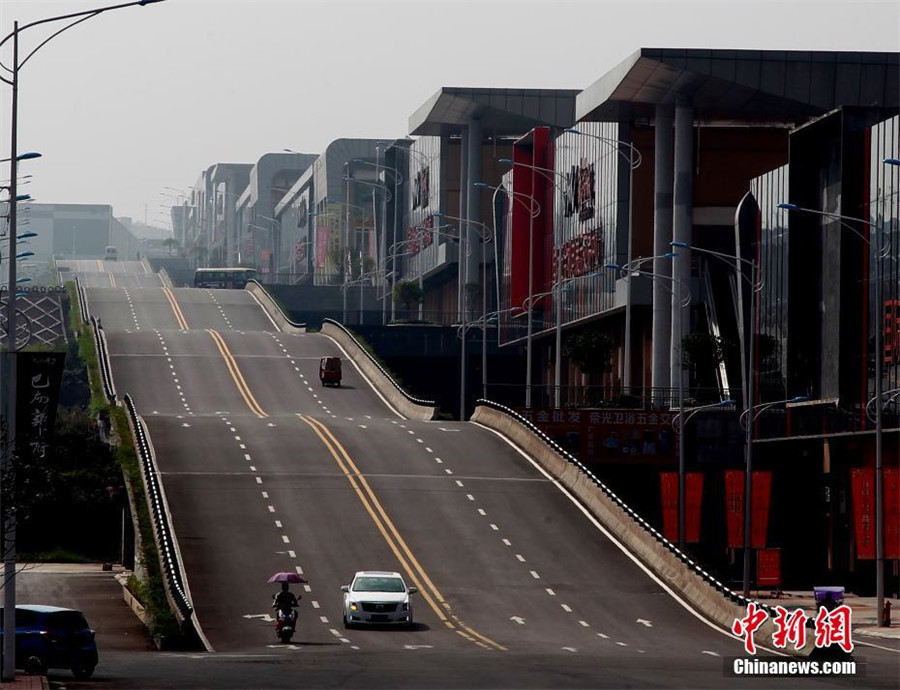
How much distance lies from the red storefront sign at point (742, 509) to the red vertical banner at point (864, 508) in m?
5.77

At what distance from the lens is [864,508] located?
2121 inches

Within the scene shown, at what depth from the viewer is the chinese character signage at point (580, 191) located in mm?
101562

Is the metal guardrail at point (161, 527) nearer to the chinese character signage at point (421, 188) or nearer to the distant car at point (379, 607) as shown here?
the distant car at point (379, 607)

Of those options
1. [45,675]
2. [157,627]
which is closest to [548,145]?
[157,627]

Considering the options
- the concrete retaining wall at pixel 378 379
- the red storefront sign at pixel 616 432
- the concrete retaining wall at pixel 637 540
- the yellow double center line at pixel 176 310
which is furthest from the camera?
the yellow double center line at pixel 176 310

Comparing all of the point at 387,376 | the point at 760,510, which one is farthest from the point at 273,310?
the point at 760,510

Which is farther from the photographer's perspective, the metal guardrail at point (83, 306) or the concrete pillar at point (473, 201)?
the concrete pillar at point (473, 201)

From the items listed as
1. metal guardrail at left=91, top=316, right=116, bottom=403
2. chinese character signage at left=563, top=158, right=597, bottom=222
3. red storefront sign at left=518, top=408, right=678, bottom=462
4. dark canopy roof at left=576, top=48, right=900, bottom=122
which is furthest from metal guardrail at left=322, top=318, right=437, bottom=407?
dark canopy roof at left=576, top=48, right=900, bottom=122

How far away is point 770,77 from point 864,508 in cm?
3352

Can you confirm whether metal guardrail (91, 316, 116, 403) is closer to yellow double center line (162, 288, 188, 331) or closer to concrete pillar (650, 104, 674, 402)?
yellow double center line (162, 288, 188, 331)

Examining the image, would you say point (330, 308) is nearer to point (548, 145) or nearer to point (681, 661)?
point (548, 145)

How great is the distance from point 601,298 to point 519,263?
20683 mm

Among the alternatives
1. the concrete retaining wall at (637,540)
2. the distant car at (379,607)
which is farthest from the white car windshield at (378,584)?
the concrete retaining wall at (637,540)

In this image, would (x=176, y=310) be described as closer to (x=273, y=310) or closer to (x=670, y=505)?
(x=273, y=310)
